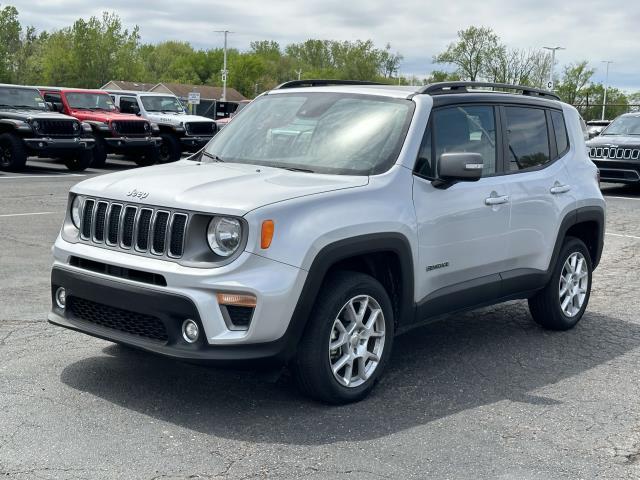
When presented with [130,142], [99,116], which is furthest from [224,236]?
[99,116]

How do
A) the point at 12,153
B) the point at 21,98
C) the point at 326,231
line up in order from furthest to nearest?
the point at 21,98, the point at 12,153, the point at 326,231

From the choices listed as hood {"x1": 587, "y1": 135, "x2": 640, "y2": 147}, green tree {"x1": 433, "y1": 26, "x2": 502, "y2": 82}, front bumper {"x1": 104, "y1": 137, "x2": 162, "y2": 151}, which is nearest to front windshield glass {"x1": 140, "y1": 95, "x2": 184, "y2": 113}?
front bumper {"x1": 104, "y1": 137, "x2": 162, "y2": 151}

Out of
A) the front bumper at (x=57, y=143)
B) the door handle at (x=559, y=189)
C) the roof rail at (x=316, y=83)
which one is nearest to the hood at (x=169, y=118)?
the front bumper at (x=57, y=143)

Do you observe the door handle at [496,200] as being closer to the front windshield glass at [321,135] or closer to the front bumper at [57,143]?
the front windshield glass at [321,135]

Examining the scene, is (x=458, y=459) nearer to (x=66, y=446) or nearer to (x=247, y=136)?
(x=66, y=446)

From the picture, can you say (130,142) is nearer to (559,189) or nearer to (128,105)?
(128,105)

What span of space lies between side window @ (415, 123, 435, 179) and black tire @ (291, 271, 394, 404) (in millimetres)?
824

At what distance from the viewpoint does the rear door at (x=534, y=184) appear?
20.3 feet

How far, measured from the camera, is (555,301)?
6.77 m

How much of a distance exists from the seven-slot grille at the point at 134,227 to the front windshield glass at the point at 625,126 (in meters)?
16.5

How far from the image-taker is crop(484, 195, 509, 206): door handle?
5.84 m

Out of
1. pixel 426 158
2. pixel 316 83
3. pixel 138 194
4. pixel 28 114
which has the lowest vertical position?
pixel 28 114

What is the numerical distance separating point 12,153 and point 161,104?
6.92 m

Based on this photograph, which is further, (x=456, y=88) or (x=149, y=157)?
(x=149, y=157)
